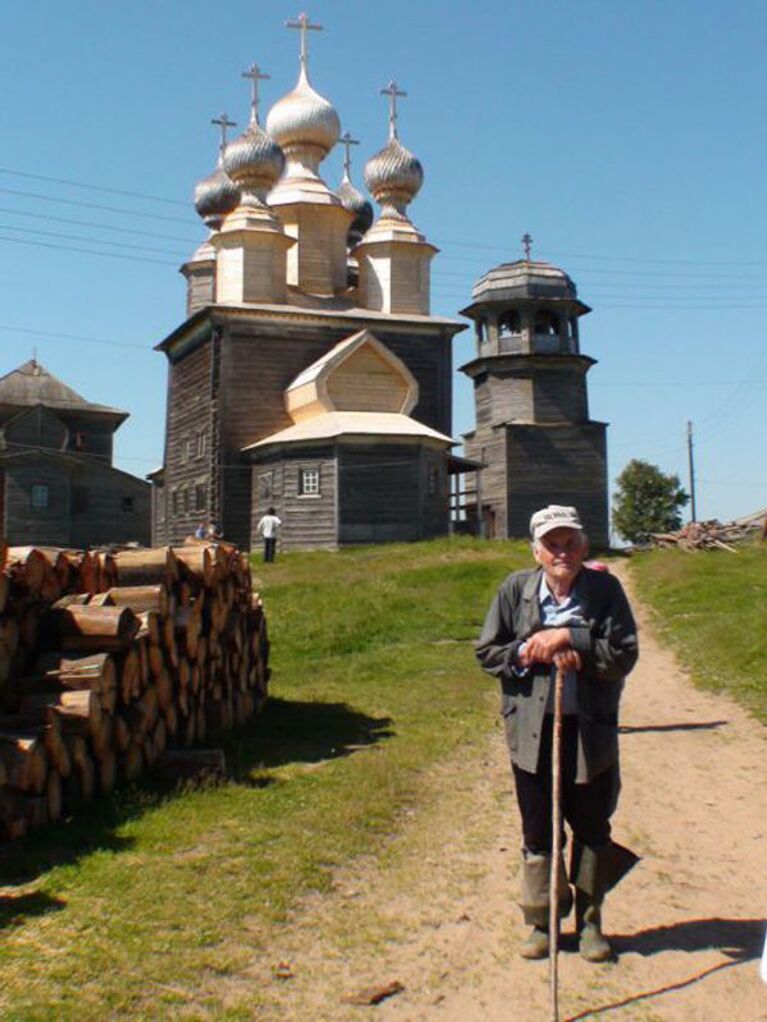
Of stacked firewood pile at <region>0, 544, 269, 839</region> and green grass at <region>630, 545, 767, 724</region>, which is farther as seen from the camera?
green grass at <region>630, 545, 767, 724</region>

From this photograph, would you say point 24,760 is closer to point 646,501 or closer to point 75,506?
point 75,506

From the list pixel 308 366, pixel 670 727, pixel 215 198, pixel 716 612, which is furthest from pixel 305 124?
pixel 670 727

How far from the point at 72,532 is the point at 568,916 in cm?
4624

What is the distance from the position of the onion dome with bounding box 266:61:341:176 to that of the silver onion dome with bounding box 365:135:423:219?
189cm

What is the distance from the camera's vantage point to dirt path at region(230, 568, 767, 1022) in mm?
4895

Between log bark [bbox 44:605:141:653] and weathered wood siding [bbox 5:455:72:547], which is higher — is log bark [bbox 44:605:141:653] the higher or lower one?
the lower one

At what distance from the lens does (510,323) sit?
155 ft

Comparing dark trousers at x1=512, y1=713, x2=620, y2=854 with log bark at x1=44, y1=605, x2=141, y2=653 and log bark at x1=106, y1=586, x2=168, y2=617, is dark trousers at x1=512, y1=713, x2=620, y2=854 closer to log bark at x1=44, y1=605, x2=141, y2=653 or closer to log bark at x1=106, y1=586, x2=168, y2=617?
log bark at x1=44, y1=605, x2=141, y2=653

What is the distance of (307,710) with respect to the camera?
1238 cm

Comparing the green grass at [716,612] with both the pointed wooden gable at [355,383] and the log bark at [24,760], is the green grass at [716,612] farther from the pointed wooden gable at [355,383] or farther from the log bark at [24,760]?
the pointed wooden gable at [355,383]

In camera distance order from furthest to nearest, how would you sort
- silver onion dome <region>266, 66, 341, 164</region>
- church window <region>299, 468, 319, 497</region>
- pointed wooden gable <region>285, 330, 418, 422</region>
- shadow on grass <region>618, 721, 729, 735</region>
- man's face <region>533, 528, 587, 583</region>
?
silver onion dome <region>266, 66, 341, 164</region>, pointed wooden gable <region>285, 330, 418, 422</region>, church window <region>299, 468, 319, 497</region>, shadow on grass <region>618, 721, 729, 735</region>, man's face <region>533, 528, 587, 583</region>

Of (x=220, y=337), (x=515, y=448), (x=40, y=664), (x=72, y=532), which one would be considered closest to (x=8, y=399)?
(x=72, y=532)

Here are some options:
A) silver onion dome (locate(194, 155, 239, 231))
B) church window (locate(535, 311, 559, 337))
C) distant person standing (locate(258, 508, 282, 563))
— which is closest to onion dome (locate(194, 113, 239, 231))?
silver onion dome (locate(194, 155, 239, 231))

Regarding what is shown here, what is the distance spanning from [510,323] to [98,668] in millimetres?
40845
